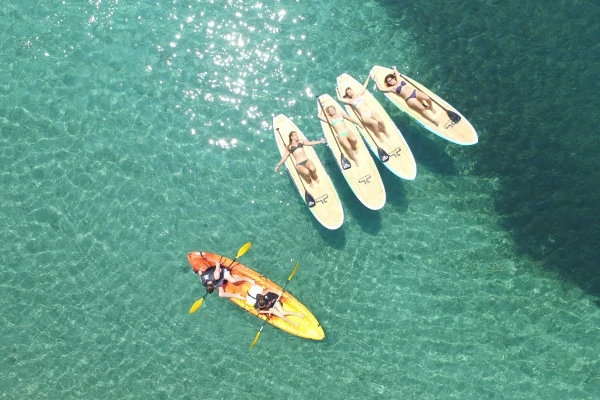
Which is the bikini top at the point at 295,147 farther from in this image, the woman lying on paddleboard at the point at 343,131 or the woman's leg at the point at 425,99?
the woman's leg at the point at 425,99

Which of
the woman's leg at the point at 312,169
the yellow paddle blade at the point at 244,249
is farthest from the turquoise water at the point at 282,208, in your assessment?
the woman's leg at the point at 312,169

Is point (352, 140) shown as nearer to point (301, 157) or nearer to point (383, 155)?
point (383, 155)

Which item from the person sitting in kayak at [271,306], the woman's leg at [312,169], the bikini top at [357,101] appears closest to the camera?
the person sitting in kayak at [271,306]

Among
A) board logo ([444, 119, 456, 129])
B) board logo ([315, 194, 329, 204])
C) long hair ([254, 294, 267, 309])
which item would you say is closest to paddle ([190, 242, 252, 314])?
long hair ([254, 294, 267, 309])

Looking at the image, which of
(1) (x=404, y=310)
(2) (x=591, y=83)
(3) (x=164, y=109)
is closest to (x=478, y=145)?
(2) (x=591, y=83)

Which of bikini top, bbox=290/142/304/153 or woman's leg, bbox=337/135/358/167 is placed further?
woman's leg, bbox=337/135/358/167

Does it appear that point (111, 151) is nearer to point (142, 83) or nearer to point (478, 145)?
point (142, 83)

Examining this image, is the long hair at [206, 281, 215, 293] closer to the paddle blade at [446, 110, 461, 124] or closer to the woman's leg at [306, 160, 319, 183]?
the woman's leg at [306, 160, 319, 183]
